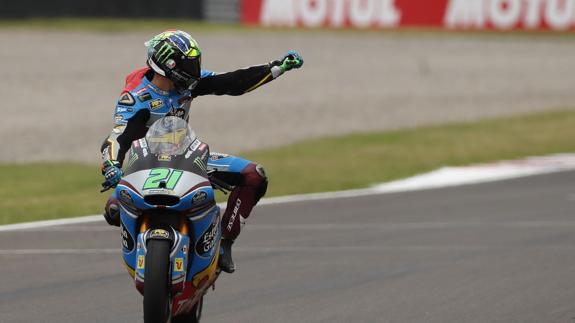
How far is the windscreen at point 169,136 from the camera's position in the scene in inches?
249

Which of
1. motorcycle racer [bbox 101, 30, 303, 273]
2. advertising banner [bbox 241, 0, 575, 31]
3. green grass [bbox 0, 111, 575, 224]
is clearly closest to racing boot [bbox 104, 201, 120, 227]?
motorcycle racer [bbox 101, 30, 303, 273]

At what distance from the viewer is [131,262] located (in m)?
6.36

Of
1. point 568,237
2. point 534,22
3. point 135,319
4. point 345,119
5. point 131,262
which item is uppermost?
point 131,262

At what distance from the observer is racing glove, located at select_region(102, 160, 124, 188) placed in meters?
6.41

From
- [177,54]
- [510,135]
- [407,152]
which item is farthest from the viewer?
[510,135]

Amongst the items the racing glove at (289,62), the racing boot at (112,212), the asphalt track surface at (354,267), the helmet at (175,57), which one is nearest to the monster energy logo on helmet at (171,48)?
the helmet at (175,57)

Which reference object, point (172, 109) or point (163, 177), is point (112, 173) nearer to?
point (163, 177)

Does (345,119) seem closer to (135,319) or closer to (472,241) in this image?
(472,241)

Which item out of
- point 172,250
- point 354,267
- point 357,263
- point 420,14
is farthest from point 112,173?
point 420,14

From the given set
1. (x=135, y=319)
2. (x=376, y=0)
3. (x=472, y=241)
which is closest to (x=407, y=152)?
(x=472, y=241)

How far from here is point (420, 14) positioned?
37.1m

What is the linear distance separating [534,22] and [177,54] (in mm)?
31158

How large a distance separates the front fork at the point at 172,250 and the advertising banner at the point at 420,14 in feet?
102

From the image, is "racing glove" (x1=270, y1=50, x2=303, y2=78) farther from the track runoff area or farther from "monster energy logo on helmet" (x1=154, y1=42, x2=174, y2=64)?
the track runoff area
